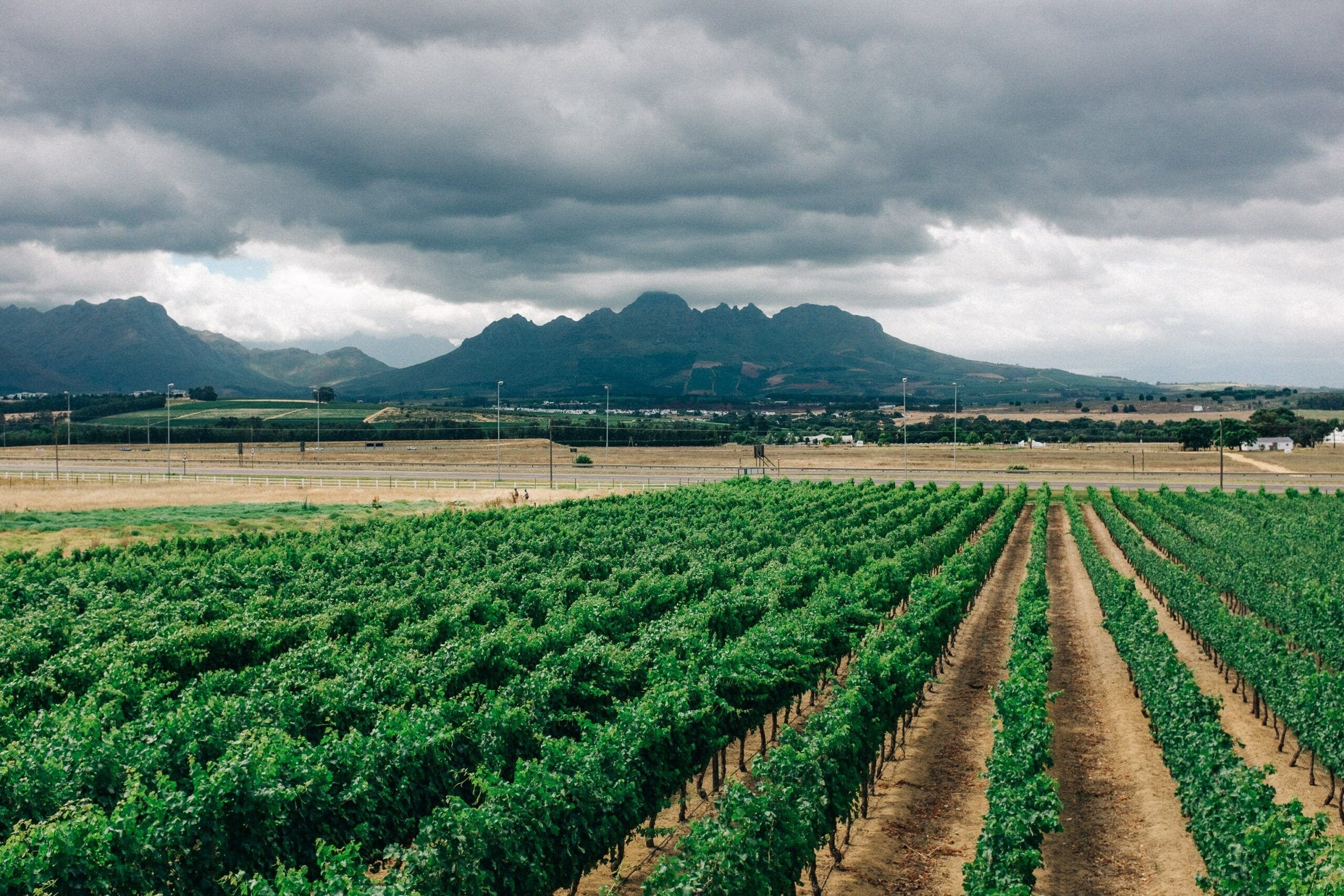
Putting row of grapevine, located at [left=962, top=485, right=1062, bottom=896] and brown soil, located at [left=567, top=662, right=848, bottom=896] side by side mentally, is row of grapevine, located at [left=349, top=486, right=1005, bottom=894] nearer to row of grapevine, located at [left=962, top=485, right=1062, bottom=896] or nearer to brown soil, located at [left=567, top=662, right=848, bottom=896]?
brown soil, located at [left=567, top=662, right=848, bottom=896]

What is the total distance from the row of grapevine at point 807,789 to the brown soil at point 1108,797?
11.0ft

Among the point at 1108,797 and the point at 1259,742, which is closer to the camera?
the point at 1108,797

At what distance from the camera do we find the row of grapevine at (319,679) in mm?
11883

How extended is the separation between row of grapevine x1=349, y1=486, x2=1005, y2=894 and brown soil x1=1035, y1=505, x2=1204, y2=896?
481 centimetres

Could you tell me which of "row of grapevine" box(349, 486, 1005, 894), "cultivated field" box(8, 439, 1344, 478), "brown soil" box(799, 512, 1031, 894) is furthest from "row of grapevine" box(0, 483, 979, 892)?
"cultivated field" box(8, 439, 1344, 478)

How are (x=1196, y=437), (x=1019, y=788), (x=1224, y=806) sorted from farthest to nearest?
(x=1196, y=437) → (x=1019, y=788) → (x=1224, y=806)

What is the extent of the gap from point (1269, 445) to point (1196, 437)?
47.9 feet

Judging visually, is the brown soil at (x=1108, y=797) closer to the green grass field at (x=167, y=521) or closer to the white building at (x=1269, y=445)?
the green grass field at (x=167, y=521)

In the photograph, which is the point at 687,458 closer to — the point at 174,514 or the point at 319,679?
the point at 174,514

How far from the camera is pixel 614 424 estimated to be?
19900 centimetres

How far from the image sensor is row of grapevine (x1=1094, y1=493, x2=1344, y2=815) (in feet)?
59.8

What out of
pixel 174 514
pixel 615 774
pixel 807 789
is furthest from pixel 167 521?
pixel 807 789

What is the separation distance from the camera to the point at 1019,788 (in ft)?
46.3

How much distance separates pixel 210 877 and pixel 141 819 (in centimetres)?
128
